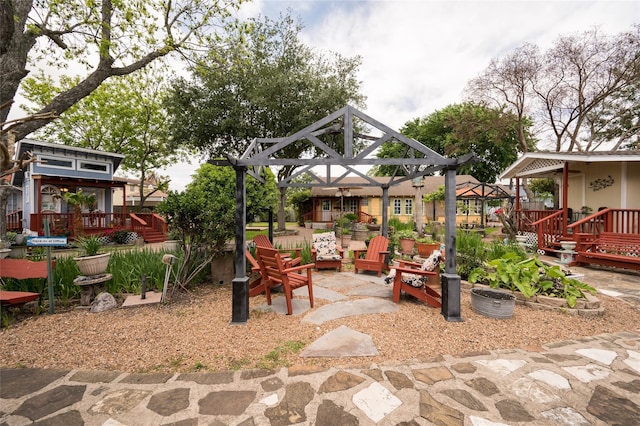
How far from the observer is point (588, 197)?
379 inches

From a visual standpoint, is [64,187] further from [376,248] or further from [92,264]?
[376,248]

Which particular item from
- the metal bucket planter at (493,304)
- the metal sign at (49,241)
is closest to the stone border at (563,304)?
the metal bucket planter at (493,304)

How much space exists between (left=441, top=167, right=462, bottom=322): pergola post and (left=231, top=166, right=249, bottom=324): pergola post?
2.81 meters

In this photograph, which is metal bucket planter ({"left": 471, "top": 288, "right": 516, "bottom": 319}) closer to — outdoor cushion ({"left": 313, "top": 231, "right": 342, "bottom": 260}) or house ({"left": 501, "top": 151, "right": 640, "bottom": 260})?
outdoor cushion ({"left": 313, "top": 231, "right": 342, "bottom": 260})

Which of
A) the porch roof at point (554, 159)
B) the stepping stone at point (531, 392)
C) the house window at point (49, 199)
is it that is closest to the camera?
the stepping stone at point (531, 392)

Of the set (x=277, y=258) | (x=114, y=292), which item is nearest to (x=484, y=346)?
(x=277, y=258)

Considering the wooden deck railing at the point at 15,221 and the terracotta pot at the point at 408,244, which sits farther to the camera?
the wooden deck railing at the point at 15,221

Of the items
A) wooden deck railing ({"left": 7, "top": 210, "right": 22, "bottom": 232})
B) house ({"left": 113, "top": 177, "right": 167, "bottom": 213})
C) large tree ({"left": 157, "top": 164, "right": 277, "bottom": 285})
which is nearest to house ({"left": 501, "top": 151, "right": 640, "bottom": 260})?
large tree ({"left": 157, "top": 164, "right": 277, "bottom": 285})

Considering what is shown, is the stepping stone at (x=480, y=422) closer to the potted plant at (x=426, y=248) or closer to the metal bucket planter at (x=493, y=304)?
the metal bucket planter at (x=493, y=304)

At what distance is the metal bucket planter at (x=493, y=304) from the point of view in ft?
12.0

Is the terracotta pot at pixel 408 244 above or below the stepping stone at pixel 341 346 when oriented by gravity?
above

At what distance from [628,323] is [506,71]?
15.5m

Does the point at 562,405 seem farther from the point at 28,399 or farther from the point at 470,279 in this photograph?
the point at 28,399

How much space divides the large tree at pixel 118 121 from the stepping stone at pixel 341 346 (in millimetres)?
18065
